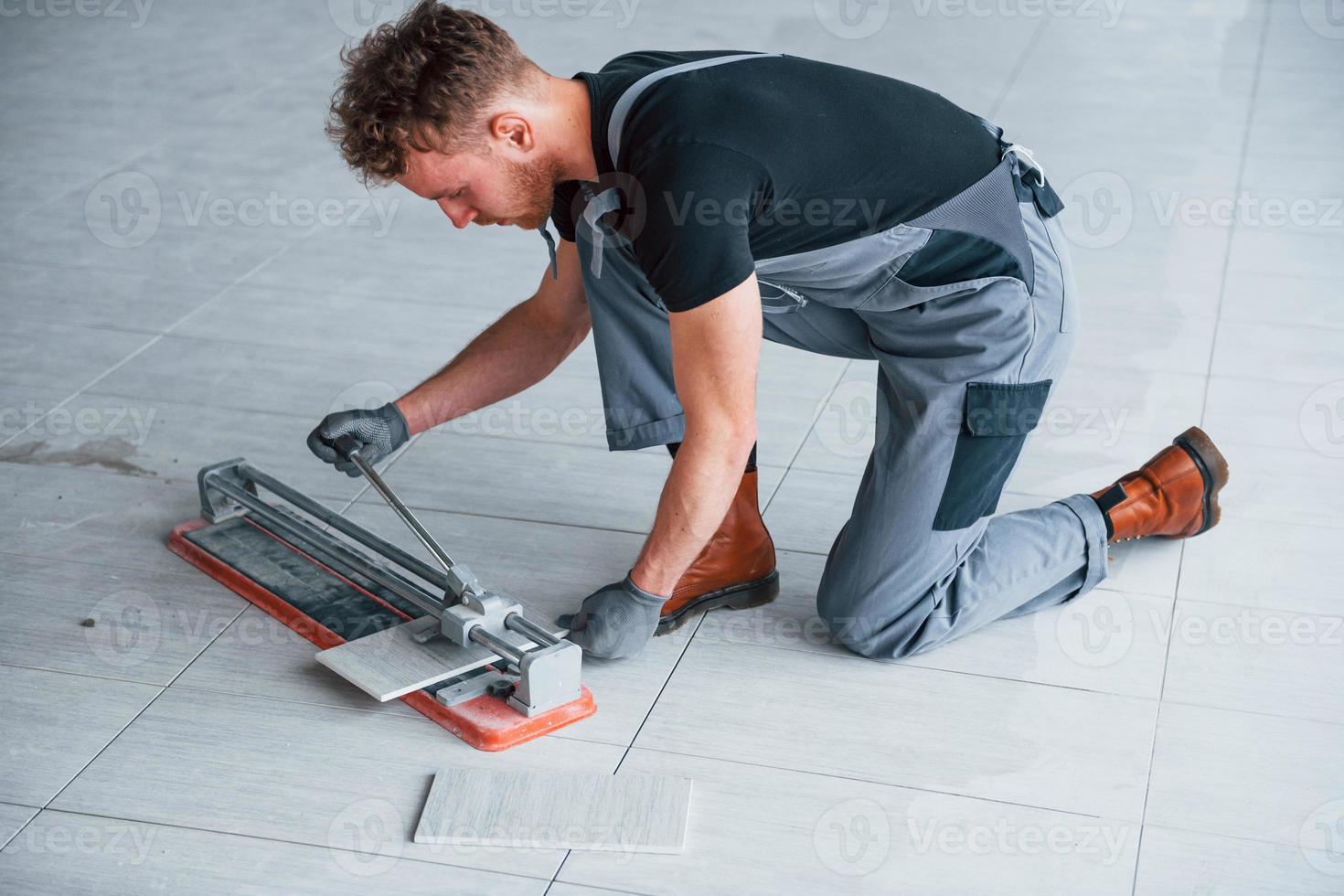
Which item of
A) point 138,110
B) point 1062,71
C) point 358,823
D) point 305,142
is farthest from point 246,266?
point 1062,71

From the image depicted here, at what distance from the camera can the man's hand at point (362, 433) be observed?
2.22 meters

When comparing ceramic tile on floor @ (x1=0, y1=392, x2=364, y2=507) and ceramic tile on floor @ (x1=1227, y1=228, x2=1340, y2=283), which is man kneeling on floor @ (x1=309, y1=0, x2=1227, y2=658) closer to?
ceramic tile on floor @ (x1=0, y1=392, x2=364, y2=507)

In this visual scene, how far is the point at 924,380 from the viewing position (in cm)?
203

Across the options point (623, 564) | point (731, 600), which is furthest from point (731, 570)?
point (623, 564)

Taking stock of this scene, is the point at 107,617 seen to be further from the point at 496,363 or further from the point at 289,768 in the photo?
the point at 496,363

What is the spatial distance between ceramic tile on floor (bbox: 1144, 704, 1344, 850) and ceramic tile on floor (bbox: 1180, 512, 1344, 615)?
337 millimetres

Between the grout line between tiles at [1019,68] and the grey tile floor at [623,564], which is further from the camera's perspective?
the grout line between tiles at [1019,68]

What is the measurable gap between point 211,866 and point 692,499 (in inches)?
30.8

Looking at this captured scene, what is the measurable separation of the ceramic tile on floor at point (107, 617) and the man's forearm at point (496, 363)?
1.52 feet

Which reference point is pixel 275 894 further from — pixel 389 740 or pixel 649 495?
pixel 649 495

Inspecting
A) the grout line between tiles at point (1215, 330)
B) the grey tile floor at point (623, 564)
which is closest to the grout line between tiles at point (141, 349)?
the grey tile floor at point (623, 564)

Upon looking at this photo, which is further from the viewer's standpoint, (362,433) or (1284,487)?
(1284,487)

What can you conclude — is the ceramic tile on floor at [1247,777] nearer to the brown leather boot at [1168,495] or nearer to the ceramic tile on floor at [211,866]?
the brown leather boot at [1168,495]

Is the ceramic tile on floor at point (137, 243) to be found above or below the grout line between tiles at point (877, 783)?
below
